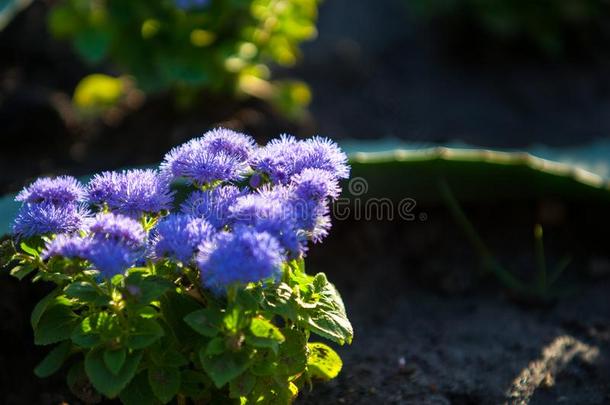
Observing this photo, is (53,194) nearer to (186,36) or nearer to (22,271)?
(22,271)

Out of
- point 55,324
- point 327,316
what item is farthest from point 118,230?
point 327,316

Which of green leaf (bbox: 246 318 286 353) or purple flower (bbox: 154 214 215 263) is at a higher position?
purple flower (bbox: 154 214 215 263)

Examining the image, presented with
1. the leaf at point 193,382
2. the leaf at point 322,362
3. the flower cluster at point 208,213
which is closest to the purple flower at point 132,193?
the flower cluster at point 208,213

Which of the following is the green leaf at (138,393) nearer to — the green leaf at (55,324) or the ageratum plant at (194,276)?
the ageratum plant at (194,276)

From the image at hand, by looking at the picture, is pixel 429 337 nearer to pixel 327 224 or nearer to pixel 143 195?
pixel 327 224

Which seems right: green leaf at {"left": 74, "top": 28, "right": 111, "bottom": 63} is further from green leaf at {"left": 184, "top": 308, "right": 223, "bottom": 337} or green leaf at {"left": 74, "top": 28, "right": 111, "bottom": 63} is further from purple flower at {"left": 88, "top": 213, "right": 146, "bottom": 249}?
green leaf at {"left": 184, "top": 308, "right": 223, "bottom": 337}

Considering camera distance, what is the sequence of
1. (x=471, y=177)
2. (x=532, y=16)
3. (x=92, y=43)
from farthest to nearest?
(x=532, y=16) → (x=92, y=43) → (x=471, y=177)

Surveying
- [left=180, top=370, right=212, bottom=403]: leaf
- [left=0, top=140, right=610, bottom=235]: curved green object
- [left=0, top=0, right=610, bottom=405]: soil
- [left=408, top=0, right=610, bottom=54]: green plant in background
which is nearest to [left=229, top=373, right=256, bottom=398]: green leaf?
[left=180, top=370, right=212, bottom=403]: leaf
